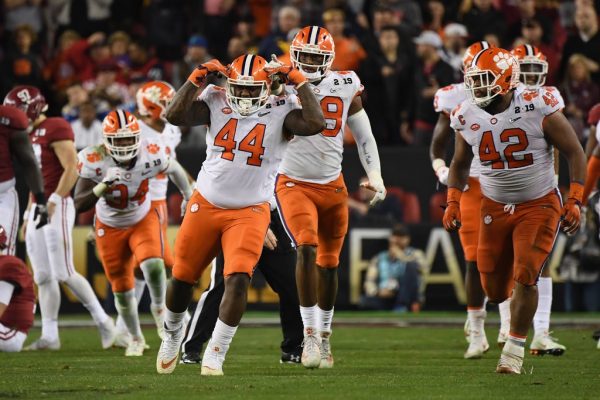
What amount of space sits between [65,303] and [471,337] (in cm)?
673

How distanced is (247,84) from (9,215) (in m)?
3.12

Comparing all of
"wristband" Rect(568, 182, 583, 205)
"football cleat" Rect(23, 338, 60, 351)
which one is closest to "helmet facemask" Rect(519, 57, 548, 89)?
"wristband" Rect(568, 182, 583, 205)

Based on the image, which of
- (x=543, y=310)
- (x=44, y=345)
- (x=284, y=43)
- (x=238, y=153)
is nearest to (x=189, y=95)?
(x=238, y=153)

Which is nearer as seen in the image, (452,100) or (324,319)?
(324,319)

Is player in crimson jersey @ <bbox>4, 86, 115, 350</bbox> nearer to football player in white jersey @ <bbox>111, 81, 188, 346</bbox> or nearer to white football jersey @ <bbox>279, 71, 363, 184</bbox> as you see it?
football player in white jersey @ <bbox>111, 81, 188, 346</bbox>

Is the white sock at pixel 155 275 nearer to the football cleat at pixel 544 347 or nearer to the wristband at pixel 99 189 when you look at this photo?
the wristband at pixel 99 189

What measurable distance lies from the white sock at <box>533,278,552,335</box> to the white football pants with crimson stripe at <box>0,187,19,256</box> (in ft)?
13.1

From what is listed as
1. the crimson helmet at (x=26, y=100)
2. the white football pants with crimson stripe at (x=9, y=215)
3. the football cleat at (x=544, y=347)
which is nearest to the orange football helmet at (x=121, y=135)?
the white football pants with crimson stripe at (x=9, y=215)

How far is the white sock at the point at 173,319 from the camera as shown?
306 inches

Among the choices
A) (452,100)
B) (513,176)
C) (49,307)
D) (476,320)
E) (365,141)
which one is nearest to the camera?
(513,176)

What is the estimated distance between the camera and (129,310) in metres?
10.0

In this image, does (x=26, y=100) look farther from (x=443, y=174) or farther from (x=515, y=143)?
(x=515, y=143)

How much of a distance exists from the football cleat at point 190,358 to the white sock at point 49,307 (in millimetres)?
2041

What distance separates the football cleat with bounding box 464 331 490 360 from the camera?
9.22 meters
